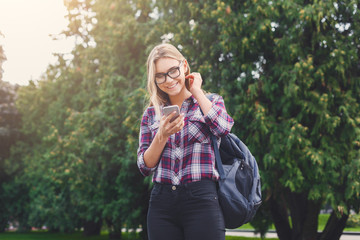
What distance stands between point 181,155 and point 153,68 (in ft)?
1.68

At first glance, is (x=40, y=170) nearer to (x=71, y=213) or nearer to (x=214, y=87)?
(x=71, y=213)

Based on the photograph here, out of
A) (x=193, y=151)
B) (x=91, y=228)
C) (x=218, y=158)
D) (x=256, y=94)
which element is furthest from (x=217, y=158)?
(x=91, y=228)

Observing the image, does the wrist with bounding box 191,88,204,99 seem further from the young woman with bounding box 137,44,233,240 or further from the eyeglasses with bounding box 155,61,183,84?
the eyeglasses with bounding box 155,61,183,84

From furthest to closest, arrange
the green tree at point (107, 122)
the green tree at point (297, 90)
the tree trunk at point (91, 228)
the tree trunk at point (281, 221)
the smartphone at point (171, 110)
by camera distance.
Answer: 1. the tree trunk at point (91, 228)
2. the green tree at point (107, 122)
3. the tree trunk at point (281, 221)
4. the green tree at point (297, 90)
5. the smartphone at point (171, 110)

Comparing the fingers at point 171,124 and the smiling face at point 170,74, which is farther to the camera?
the smiling face at point 170,74

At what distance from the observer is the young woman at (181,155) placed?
80.7 inches

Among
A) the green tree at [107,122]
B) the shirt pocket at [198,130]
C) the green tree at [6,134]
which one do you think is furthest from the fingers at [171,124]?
the green tree at [6,134]

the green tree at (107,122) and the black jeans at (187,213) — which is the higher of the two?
the green tree at (107,122)

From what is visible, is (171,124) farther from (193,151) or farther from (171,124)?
(193,151)

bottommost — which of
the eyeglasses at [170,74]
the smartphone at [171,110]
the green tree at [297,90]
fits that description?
the smartphone at [171,110]

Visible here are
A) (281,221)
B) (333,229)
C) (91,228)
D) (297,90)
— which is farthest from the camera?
(91,228)

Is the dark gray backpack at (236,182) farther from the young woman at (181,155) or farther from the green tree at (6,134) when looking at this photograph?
the green tree at (6,134)

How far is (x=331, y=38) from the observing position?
918 centimetres

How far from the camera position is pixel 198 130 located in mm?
2188
